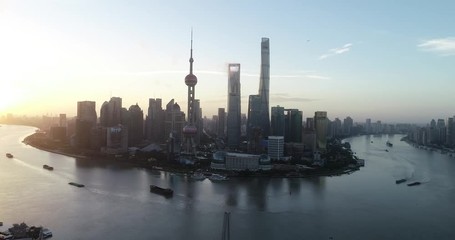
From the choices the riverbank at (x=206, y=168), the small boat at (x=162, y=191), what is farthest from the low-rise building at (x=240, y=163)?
the small boat at (x=162, y=191)

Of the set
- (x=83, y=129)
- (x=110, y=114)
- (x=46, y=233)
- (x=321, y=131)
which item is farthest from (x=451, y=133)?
(x=46, y=233)

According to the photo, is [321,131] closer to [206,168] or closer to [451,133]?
[206,168]

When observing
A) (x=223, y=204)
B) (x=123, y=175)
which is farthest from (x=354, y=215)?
(x=123, y=175)

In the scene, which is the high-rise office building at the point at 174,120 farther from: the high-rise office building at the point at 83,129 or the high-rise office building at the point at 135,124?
the high-rise office building at the point at 83,129

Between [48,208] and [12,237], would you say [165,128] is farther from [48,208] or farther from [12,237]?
[12,237]

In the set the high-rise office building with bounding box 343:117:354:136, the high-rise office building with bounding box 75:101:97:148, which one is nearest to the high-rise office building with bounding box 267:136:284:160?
the high-rise office building with bounding box 75:101:97:148

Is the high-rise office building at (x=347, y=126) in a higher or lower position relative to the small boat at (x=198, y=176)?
higher
